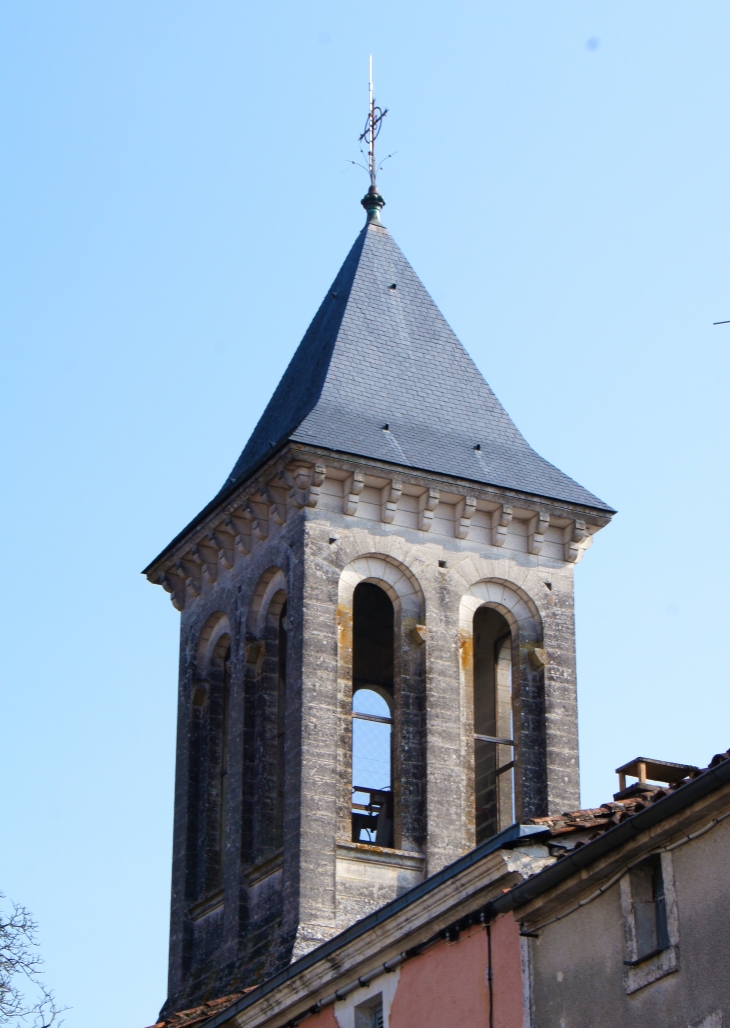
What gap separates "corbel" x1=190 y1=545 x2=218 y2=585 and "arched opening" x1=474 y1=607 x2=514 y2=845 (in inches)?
148

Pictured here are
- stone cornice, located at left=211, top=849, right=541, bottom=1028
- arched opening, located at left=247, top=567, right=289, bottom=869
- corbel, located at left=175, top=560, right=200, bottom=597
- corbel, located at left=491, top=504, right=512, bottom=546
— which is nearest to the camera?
stone cornice, located at left=211, top=849, right=541, bottom=1028

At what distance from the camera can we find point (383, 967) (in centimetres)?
1944

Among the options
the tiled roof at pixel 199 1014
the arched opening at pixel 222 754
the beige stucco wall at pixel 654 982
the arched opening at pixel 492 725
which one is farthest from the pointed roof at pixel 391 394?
the beige stucco wall at pixel 654 982

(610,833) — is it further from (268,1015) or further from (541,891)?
(268,1015)

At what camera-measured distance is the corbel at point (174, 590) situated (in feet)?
101

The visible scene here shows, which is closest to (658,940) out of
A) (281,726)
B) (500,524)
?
(281,726)

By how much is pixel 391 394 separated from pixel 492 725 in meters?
4.87

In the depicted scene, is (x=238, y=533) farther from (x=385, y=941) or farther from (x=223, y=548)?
(x=385, y=941)

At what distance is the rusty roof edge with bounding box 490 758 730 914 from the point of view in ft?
49.5

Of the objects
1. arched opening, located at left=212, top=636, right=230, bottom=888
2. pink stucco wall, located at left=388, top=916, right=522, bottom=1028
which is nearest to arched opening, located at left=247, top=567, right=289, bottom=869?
arched opening, located at left=212, top=636, right=230, bottom=888

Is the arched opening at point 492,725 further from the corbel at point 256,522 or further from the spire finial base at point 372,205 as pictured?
the spire finial base at point 372,205

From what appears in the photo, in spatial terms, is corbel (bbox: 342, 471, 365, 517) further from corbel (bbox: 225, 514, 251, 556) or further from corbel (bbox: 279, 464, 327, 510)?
corbel (bbox: 225, 514, 251, 556)

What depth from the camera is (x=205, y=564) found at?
30219 mm

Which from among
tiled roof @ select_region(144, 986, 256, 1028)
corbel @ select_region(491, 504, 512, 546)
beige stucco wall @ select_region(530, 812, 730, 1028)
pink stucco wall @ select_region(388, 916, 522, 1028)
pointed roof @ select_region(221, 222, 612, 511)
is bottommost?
beige stucco wall @ select_region(530, 812, 730, 1028)
